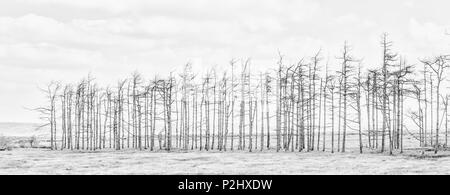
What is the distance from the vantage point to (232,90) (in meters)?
55.5

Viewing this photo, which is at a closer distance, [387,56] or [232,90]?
[387,56]

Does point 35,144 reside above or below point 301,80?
below
